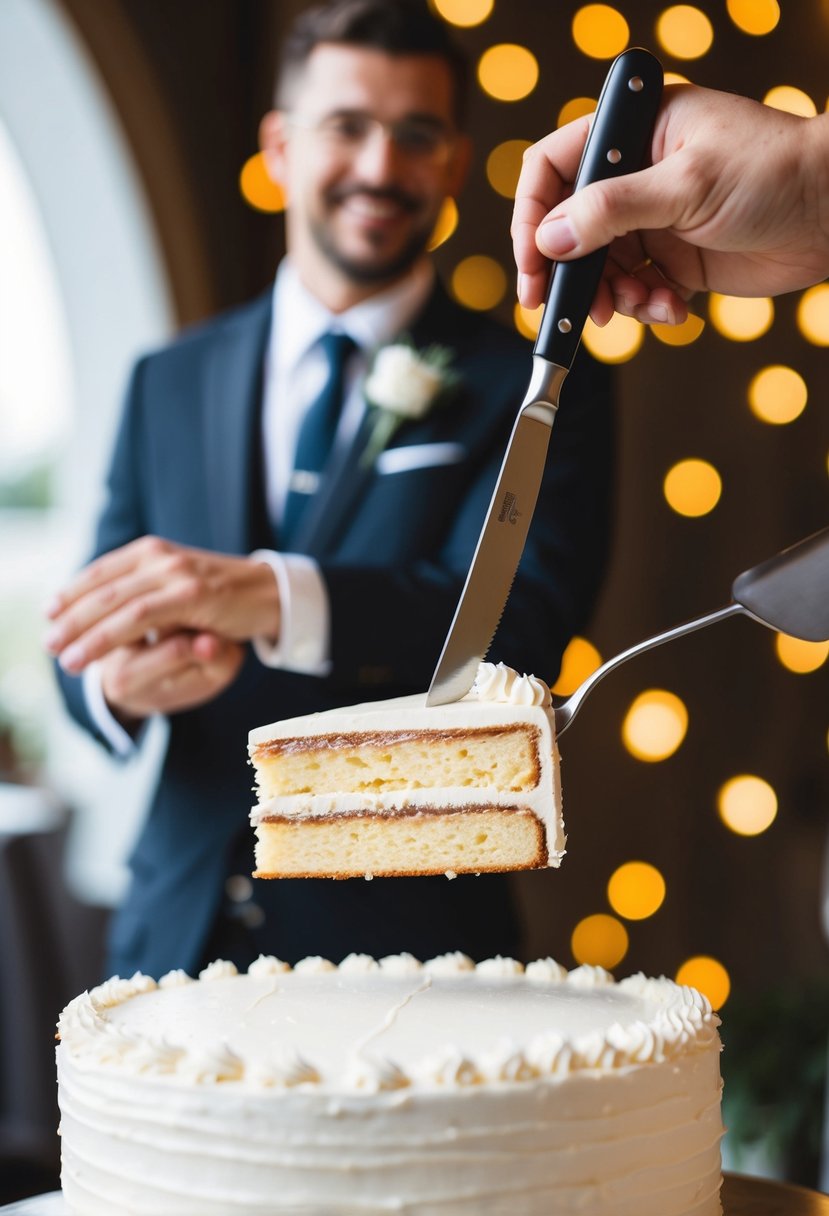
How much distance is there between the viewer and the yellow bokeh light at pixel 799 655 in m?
4.11

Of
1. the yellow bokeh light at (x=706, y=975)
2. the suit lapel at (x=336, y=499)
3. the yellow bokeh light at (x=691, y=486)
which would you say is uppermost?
the yellow bokeh light at (x=691, y=486)

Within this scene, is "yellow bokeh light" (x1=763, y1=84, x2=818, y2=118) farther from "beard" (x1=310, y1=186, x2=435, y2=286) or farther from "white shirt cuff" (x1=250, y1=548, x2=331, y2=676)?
"white shirt cuff" (x1=250, y1=548, x2=331, y2=676)

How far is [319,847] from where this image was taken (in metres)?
1.57

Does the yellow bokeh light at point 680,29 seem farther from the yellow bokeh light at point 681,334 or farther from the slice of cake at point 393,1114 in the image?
the slice of cake at point 393,1114

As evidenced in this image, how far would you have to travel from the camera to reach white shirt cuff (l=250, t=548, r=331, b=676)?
2135 mm

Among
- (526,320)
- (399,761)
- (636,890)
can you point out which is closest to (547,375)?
(399,761)

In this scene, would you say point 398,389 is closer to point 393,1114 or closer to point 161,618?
point 161,618

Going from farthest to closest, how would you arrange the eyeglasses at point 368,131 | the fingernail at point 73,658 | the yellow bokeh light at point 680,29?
the yellow bokeh light at point 680,29 < the eyeglasses at point 368,131 < the fingernail at point 73,658

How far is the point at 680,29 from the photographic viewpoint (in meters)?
3.86

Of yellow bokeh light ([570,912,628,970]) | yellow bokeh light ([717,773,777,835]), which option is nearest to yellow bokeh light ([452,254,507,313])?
yellow bokeh light ([717,773,777,835])

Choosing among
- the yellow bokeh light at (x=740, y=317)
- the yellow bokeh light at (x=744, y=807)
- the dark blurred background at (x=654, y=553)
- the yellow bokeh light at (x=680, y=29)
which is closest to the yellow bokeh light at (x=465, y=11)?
the dark blurred background at (x=654, y=553)

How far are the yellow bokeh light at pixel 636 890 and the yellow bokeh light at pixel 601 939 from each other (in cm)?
4

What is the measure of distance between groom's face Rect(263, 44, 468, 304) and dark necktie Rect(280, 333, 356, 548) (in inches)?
5.5

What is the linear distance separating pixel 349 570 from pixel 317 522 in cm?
27
